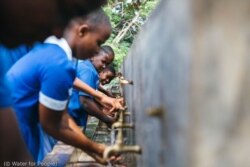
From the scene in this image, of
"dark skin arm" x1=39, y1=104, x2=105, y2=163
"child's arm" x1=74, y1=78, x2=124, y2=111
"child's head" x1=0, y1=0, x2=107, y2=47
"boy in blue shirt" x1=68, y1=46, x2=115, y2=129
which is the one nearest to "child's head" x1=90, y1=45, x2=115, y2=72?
"boy in blue shirt" x1=68, y1=46, x2=115, y2=129

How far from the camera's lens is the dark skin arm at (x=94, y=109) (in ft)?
12.9

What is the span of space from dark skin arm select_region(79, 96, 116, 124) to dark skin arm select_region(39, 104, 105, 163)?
1.81 metres

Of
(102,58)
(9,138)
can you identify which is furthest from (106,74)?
(9,138)

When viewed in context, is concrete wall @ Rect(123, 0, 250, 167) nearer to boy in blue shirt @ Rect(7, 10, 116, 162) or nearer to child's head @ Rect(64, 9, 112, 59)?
boy in blue shirt @ Rect(7, 10, 116, 162)

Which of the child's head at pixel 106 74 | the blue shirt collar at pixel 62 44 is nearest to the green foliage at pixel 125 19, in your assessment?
the child's head at pixel 106 74

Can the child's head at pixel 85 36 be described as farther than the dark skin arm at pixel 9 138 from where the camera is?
Yes

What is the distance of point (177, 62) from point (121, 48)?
28.4 feet

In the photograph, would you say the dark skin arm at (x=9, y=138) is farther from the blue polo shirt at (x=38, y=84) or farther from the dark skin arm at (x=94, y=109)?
the dark skin arm at (x=94, y=109)

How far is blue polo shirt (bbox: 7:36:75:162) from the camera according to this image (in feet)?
6.29

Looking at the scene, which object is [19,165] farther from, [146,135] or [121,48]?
[121,48]

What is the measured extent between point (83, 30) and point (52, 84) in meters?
0.49

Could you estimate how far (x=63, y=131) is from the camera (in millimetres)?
2020

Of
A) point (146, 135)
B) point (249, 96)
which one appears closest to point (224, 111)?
point (249, 96)

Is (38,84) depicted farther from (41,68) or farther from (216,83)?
(216,83)
